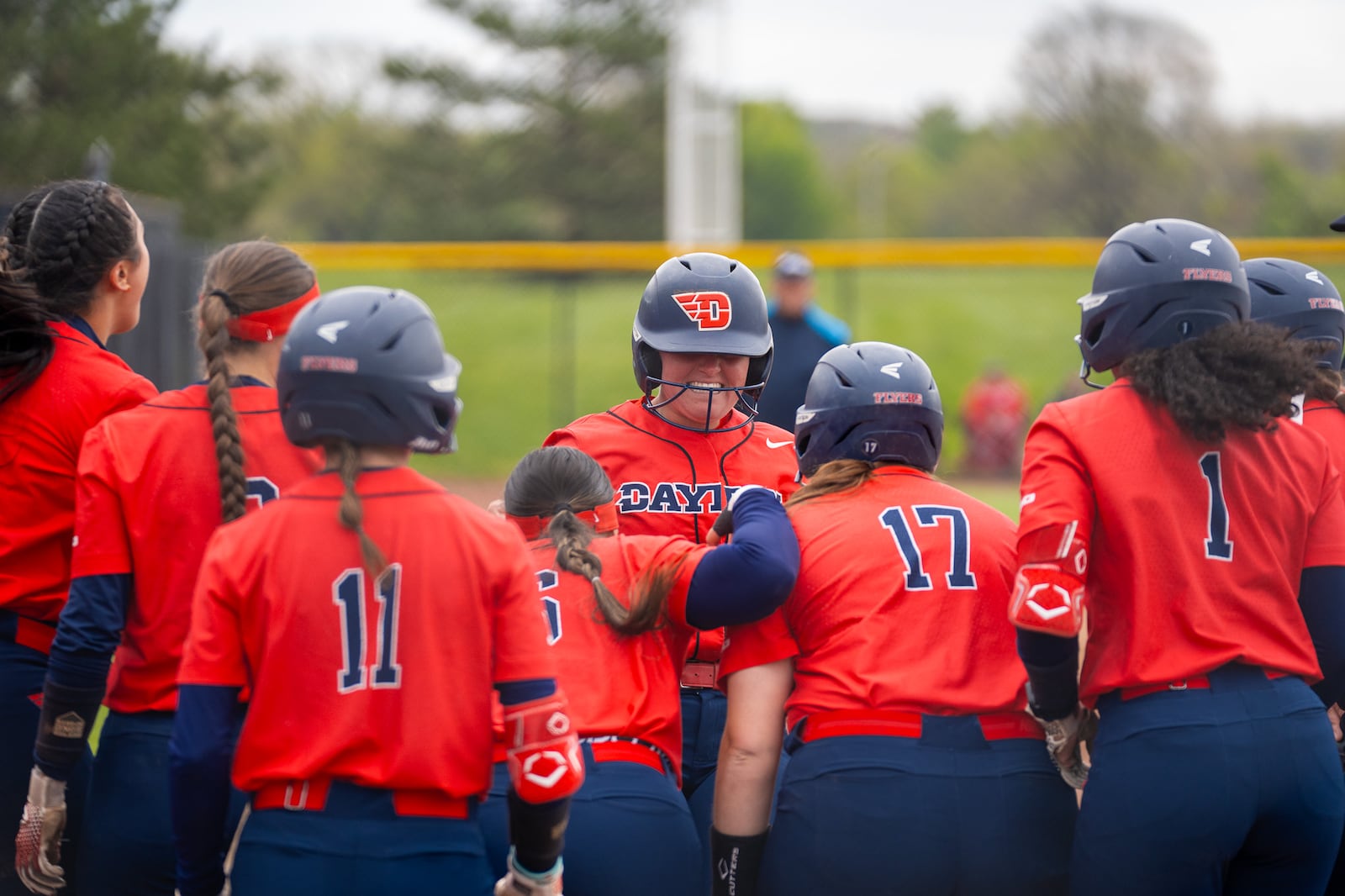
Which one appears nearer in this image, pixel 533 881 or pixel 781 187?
pixel 533 881

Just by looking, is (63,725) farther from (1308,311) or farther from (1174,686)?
(1308,311)

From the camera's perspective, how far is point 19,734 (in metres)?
3.55

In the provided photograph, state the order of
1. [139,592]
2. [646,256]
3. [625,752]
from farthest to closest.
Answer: [646,256] < [625,752] < [139,592]

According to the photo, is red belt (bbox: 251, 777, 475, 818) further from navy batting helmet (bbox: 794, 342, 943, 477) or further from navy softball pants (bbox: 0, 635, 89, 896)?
navy batting helmet (bbox: 794, 342, 943, 477)

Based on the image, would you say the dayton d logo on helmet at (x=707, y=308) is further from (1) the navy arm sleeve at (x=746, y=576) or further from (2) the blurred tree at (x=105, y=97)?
(2) the blurred tree at (x=105, y=97)

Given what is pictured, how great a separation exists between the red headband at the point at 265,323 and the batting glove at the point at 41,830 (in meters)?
1.20

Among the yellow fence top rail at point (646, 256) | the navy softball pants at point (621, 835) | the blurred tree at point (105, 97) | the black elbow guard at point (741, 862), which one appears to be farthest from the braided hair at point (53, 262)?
the blurred tree at point (105, 97)

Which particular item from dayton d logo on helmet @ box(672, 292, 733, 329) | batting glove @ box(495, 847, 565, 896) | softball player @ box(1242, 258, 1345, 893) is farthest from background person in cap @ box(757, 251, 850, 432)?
batting glove @ box(495, 847, 565, 896)

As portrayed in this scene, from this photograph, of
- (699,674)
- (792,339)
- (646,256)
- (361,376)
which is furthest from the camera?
(646,256)

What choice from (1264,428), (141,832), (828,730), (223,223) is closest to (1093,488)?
(1264,428)

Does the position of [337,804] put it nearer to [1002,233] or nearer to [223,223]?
[223,223]

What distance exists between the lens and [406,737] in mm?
2604

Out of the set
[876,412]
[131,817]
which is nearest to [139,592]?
[131,817]

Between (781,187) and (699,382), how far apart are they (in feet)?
188
